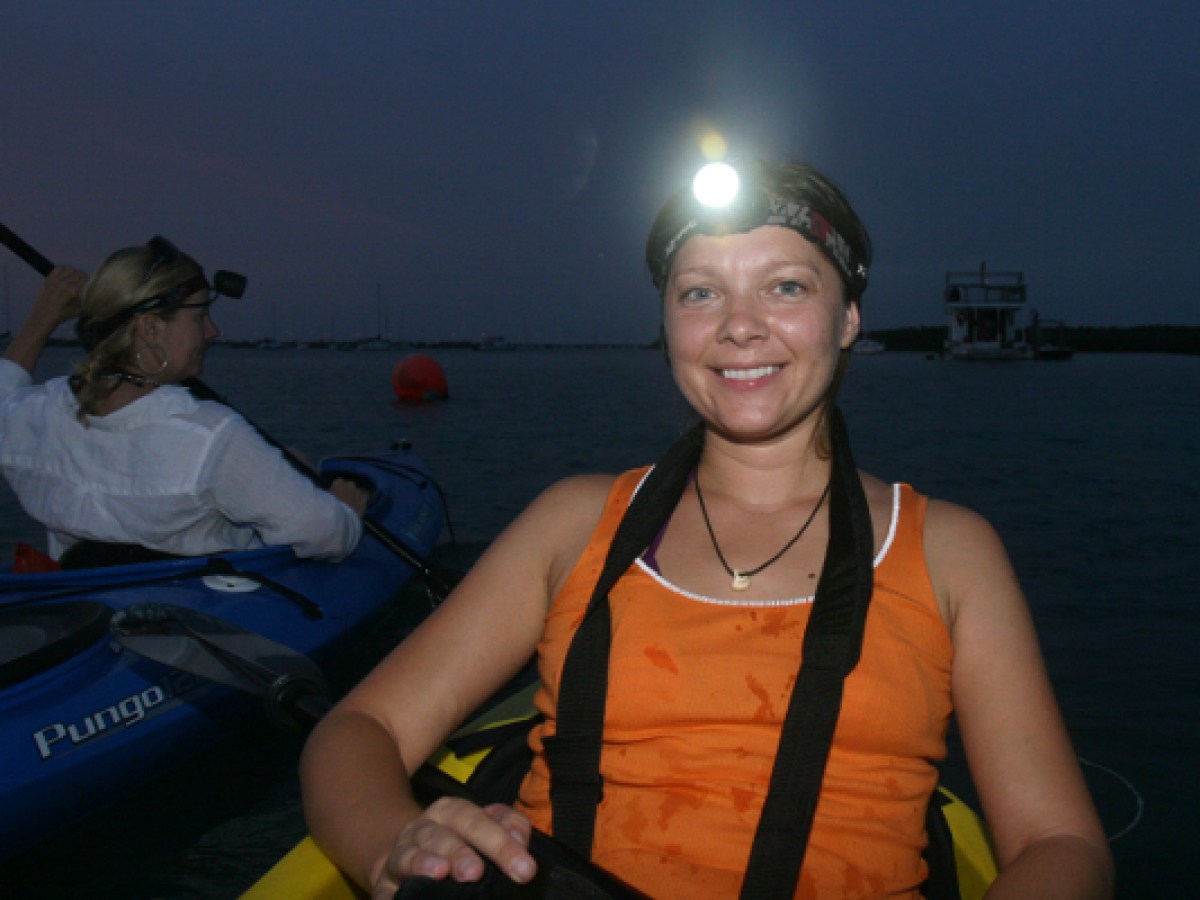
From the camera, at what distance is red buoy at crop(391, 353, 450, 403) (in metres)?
31.0

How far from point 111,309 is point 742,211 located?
3144mm

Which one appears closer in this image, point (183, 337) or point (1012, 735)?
point (1012, 735)

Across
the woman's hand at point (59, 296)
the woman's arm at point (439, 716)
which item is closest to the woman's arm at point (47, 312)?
the woman's hand at point (59, 296)

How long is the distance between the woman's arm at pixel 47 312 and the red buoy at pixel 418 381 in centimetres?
2656

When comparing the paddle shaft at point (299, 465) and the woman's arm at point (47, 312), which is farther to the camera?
the paddle shaft at point (299, 465)

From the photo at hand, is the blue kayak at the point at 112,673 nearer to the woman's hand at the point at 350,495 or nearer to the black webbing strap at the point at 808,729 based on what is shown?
the woman's hand at the point at 350,495

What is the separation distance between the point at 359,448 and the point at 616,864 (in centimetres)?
1789

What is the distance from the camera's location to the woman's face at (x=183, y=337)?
4.08 metres

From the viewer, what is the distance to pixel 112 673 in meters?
3.59

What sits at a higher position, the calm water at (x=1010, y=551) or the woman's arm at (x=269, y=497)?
the woman's arm at (x=269, y=497)

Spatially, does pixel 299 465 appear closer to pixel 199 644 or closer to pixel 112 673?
pixel 112 673

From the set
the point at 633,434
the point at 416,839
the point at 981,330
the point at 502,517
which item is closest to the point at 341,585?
the point at 416,839

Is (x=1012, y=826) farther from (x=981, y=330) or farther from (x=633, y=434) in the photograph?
(x=981, y=330)

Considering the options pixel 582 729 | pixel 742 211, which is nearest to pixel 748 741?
pixel 582 729
